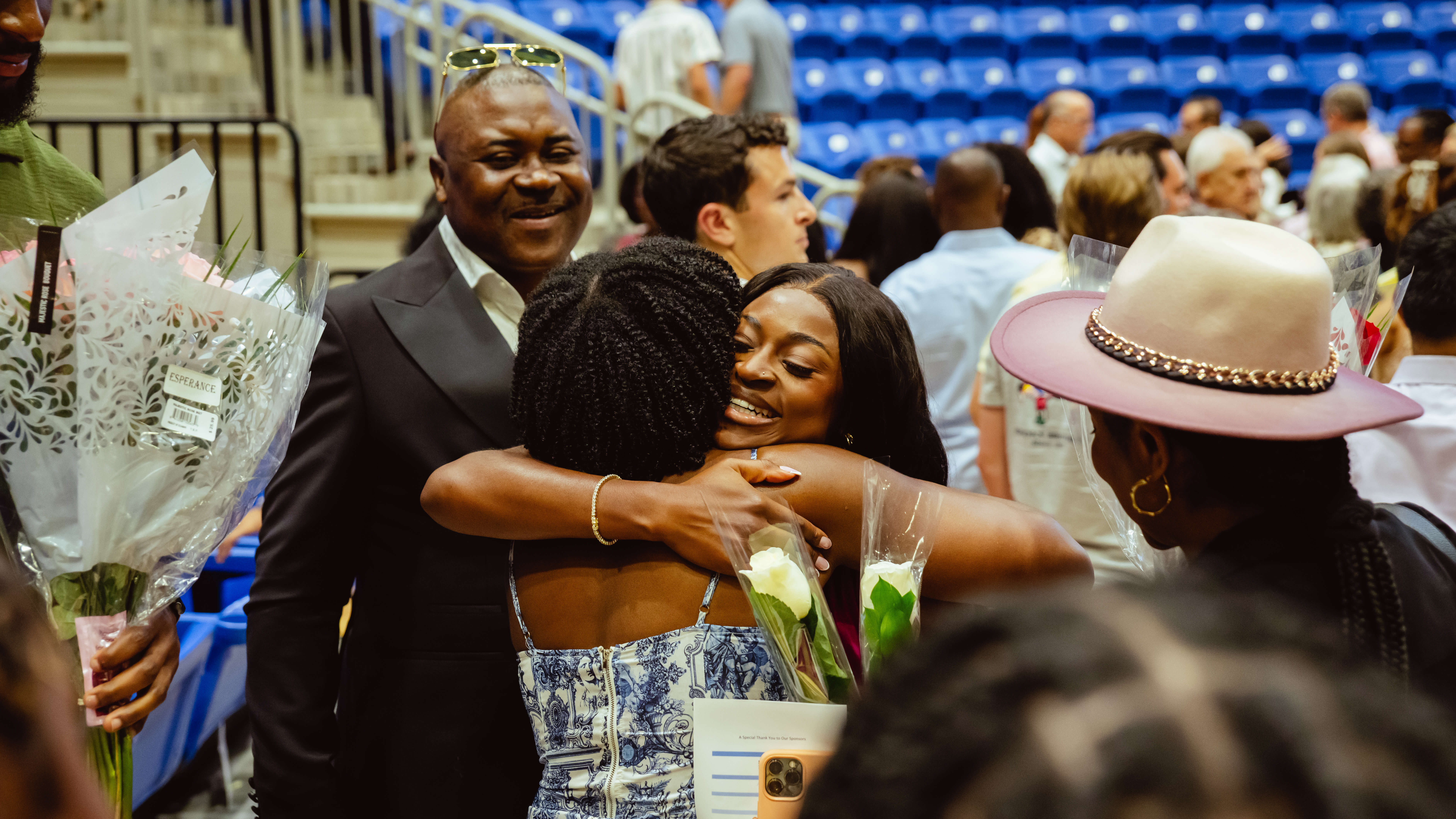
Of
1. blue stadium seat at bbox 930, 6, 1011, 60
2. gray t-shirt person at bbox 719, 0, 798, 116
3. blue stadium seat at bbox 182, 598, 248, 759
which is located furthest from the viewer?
blue stadium seat at bbox 930, 6, 1011, 60

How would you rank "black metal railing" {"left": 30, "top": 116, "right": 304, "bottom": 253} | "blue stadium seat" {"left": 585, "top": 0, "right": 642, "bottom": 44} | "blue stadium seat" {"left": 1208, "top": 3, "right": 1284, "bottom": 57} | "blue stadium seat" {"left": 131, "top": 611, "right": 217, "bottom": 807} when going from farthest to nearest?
"blue stadium seat" {"left": 1208, "top": 3, "right": 1284, "bottom": 57} < "blue stadium seat" {"left": 585, "top": 0, "right": 642, "bottom": 44} < "black metal railing" {"left": 30, "top": 116, "right": 304, "bottom": 253} < "blue stadium seat" {"left": 131, "top": 611, "right": 217, "bottom": 807}

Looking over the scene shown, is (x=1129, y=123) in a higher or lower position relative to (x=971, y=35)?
lower

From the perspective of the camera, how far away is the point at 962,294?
3.20 m

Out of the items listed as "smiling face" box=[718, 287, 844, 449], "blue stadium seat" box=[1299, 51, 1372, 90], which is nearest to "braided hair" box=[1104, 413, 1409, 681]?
"smiling face" box=[718, 287, 844, 449]

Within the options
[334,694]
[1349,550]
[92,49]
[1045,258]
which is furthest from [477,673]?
[92,49]

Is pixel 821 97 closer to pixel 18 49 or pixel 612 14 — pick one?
pixel 612 14

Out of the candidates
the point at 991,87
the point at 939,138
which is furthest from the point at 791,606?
the point at 991,87

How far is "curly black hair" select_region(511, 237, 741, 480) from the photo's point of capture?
1.33 metres

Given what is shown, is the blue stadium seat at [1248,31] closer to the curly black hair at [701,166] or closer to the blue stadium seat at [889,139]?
the blue stadium seat at [889,139]

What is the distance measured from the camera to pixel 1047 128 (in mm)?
5988

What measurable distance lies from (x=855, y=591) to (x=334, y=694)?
0.96 meters

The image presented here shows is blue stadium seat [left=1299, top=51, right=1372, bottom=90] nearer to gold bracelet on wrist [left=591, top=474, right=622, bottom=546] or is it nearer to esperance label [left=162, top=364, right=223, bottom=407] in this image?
gold bracelet on wrist [left=591, top=474, right=622, bottom=546]

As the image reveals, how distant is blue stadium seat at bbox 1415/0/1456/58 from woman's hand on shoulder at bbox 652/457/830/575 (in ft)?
36.8

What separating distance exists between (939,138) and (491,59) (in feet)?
24.8
